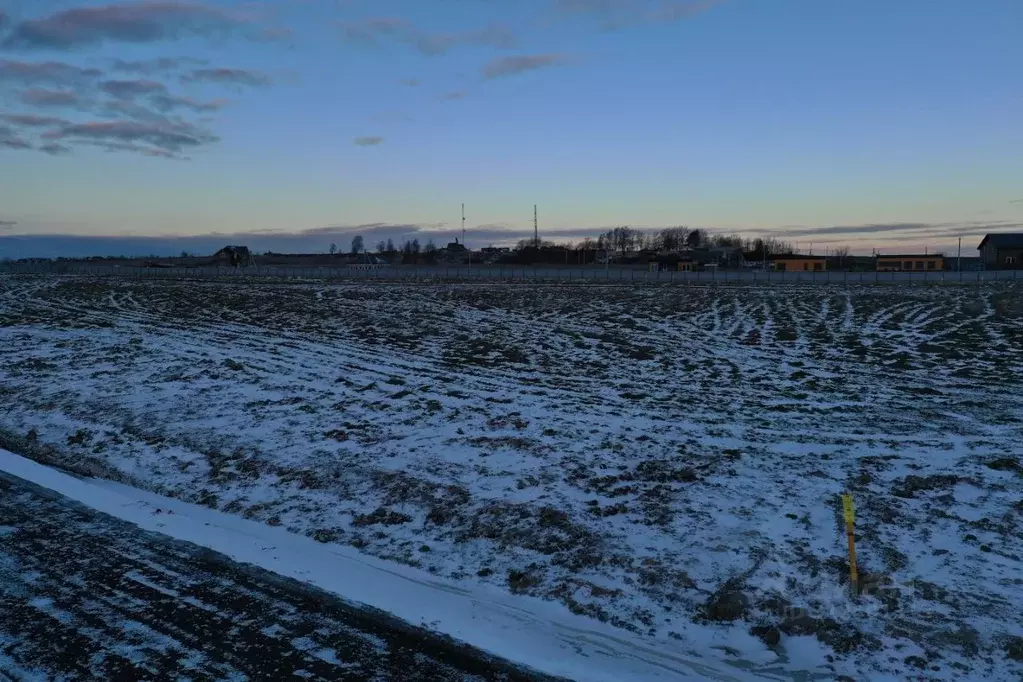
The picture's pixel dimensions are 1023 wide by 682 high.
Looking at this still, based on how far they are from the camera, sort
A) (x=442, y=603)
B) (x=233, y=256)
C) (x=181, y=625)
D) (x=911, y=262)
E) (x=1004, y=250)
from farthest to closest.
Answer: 1. (x=233, y=256)
2. (x=911, y=262)
3. (x=1004, y=250)
4. (x=442, y=603)
5. (x=181, y=625)

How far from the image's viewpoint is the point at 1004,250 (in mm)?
102188

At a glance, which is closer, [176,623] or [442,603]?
[176,623]

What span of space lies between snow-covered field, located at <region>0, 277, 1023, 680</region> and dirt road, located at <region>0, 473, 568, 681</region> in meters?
1.34

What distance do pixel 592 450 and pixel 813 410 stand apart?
4.83m

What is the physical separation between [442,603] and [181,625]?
2.31m

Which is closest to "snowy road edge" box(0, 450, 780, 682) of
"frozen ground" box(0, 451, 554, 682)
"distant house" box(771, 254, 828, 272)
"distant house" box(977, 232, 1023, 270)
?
"frozen ground" box(0, 451, 554, 682)

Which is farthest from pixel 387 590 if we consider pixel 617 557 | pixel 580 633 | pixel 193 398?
pixel 193 398

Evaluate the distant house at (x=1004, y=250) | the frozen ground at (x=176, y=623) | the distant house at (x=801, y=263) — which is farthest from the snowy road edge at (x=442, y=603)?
the distant house at (x=1004, y=250)

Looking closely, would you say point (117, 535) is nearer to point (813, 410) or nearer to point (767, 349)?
point (813, 410)

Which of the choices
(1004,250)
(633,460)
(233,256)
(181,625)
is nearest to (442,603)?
(181,625)

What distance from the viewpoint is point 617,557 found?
7523 mm

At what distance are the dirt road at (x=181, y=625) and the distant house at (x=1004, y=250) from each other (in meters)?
115

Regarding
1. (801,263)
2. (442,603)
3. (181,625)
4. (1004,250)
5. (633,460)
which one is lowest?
(442,603)

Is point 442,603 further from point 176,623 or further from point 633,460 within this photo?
point 633,460
